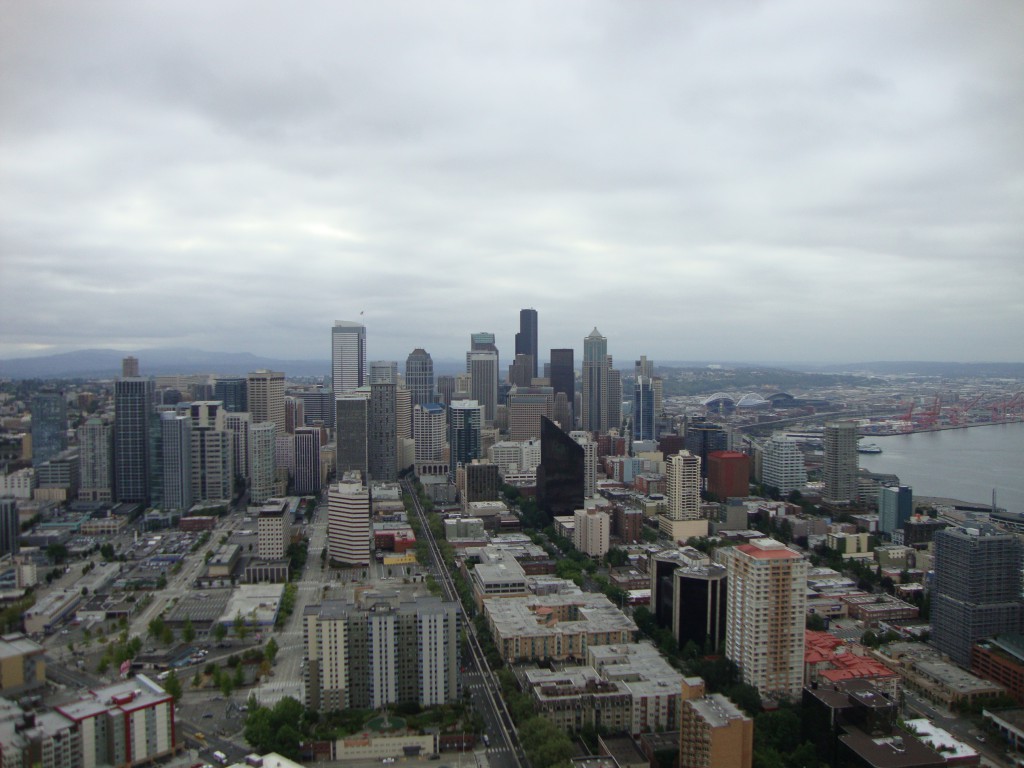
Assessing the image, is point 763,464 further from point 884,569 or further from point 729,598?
point 729,598

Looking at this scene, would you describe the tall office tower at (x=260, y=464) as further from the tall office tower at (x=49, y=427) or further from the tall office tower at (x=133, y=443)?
the tall office tower at (x=49, y=427)

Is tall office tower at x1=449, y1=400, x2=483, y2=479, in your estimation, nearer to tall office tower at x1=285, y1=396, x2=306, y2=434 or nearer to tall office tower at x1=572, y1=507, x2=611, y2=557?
tall office tower at x1=285, y1=396, x2=306, y2=434

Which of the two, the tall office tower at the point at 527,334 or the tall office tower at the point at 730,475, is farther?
the tall office tower at the point at 527,334

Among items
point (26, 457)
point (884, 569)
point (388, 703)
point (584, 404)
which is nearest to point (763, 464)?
point (884, 569)

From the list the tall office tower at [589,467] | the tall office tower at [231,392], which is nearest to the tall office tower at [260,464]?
the tall office tower at [231,392]

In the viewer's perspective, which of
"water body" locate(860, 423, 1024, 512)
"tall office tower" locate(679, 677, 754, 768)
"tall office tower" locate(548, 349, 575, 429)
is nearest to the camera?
"tall office tower" locate(679, 677, 754, 768)

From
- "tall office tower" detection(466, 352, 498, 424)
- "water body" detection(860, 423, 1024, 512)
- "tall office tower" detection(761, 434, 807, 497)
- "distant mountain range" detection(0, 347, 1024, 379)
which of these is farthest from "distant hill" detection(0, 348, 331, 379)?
"water body" detection(860, 423, 1024, 512)
